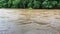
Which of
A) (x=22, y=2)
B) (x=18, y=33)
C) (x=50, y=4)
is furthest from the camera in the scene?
(x=22, y=2)

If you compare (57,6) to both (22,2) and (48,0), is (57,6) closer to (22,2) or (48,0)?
(48,0)

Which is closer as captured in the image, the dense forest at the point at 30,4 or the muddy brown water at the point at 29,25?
the muddy brown water at the point at 29,25

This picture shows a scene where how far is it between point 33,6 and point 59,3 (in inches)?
70.5

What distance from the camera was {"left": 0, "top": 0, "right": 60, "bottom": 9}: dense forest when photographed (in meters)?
10.5

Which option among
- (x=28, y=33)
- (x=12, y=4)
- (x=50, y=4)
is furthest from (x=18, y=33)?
(x=12, y=4)

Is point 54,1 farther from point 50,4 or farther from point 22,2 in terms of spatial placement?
point 22,2

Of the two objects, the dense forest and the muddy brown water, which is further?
the dense forest

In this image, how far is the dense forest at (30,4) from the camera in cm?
1052

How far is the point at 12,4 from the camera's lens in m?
11.6

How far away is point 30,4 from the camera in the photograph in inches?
430

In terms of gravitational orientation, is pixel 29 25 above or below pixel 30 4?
above

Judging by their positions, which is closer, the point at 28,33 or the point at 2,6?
the point at 28,33

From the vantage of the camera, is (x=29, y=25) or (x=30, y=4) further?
(x=30, y=4)

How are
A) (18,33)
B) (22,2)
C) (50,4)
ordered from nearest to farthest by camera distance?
(18,33) < (50,4) < (22,2)
